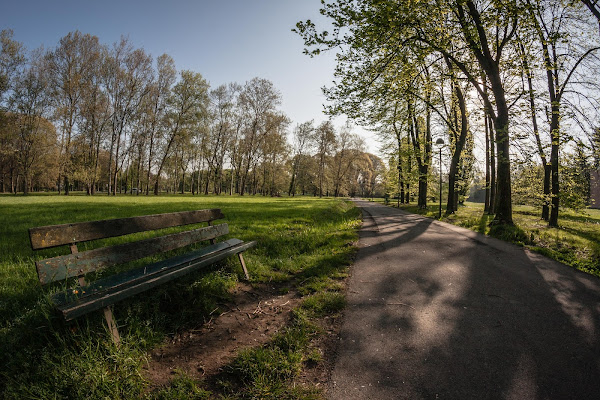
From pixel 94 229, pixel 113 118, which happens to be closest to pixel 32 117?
pixel 113 118

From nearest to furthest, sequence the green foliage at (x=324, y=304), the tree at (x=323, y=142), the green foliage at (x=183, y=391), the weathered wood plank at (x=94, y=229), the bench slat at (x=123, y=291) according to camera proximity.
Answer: the green foliage at (x=183, y=391), the bench slat at (x=123, y=291), the weathered wood plank at (x=94, y=229), the green foliage at (x=324, y=304), the tree at (x=323, y=142)

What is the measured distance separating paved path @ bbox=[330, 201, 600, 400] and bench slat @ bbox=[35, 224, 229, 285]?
2415 millimetres

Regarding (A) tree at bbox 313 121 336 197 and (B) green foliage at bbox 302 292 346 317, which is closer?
(B) green foliage at bbox 302 292 346 317

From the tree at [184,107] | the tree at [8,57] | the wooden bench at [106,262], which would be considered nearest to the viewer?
the wooden bench at [106,262]

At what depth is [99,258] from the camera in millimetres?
2617

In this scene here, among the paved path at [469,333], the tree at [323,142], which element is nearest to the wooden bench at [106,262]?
the paved path at [469,333]

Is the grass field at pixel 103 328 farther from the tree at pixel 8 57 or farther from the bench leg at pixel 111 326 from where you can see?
the tree at pixel 8 57

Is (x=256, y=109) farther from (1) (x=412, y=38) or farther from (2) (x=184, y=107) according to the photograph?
(1) (x=412, y=38)

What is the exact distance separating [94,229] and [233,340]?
1.83m

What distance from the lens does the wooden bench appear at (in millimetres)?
2160

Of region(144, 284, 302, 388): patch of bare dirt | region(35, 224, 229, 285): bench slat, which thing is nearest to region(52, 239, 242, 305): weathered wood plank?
region(35, 224, 229, 285): bench slat

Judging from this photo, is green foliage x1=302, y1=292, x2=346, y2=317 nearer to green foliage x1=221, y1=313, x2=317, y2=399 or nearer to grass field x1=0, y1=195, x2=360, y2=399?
grass field x1=0, y1=195, x2=360, y2=399

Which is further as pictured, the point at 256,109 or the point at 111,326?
the point at 256,109

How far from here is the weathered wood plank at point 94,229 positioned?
7.45 ft
